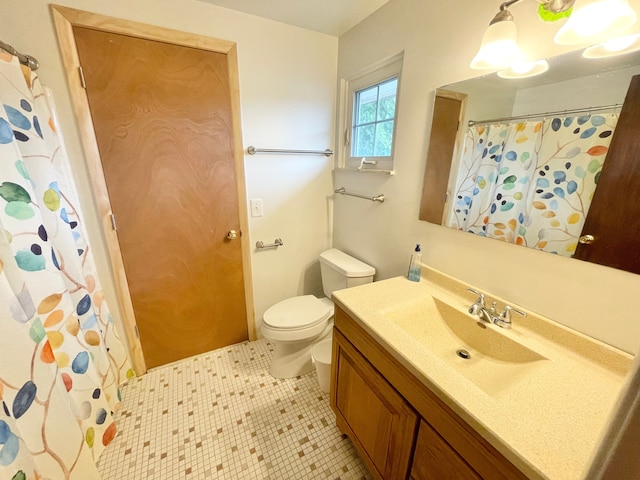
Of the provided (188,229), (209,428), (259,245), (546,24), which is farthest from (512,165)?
(209,428)

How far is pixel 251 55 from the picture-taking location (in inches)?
60.1

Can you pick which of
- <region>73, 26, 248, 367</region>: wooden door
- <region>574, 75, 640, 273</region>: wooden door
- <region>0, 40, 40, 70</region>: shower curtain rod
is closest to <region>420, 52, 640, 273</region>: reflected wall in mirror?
<region>574, 75, 640, 273</region>: wooden door

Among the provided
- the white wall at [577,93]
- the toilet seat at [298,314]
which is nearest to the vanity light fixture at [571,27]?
the white wall at [577,93]

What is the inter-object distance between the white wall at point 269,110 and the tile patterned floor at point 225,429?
0.53m

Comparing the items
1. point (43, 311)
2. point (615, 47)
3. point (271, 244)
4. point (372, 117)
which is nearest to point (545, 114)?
point (615, 47)

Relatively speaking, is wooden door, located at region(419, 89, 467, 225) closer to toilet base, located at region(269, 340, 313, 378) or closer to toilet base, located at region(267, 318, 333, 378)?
toilet base, located at region(267, 318, 333, 378)

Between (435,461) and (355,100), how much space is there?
1891 millimetres

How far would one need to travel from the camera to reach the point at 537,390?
69 cm

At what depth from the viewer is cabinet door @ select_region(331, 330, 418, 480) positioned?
0.85 meters

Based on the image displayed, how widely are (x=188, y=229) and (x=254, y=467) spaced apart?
1310mm

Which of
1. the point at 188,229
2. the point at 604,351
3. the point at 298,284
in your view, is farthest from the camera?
the point at 298,284

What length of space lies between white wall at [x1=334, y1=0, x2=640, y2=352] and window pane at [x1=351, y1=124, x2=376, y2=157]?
0.17m

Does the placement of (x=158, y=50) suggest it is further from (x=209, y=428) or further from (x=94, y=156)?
(x=209, y=428)

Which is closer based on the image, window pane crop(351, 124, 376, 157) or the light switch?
window pane crop(351, 124, 376, 157)
